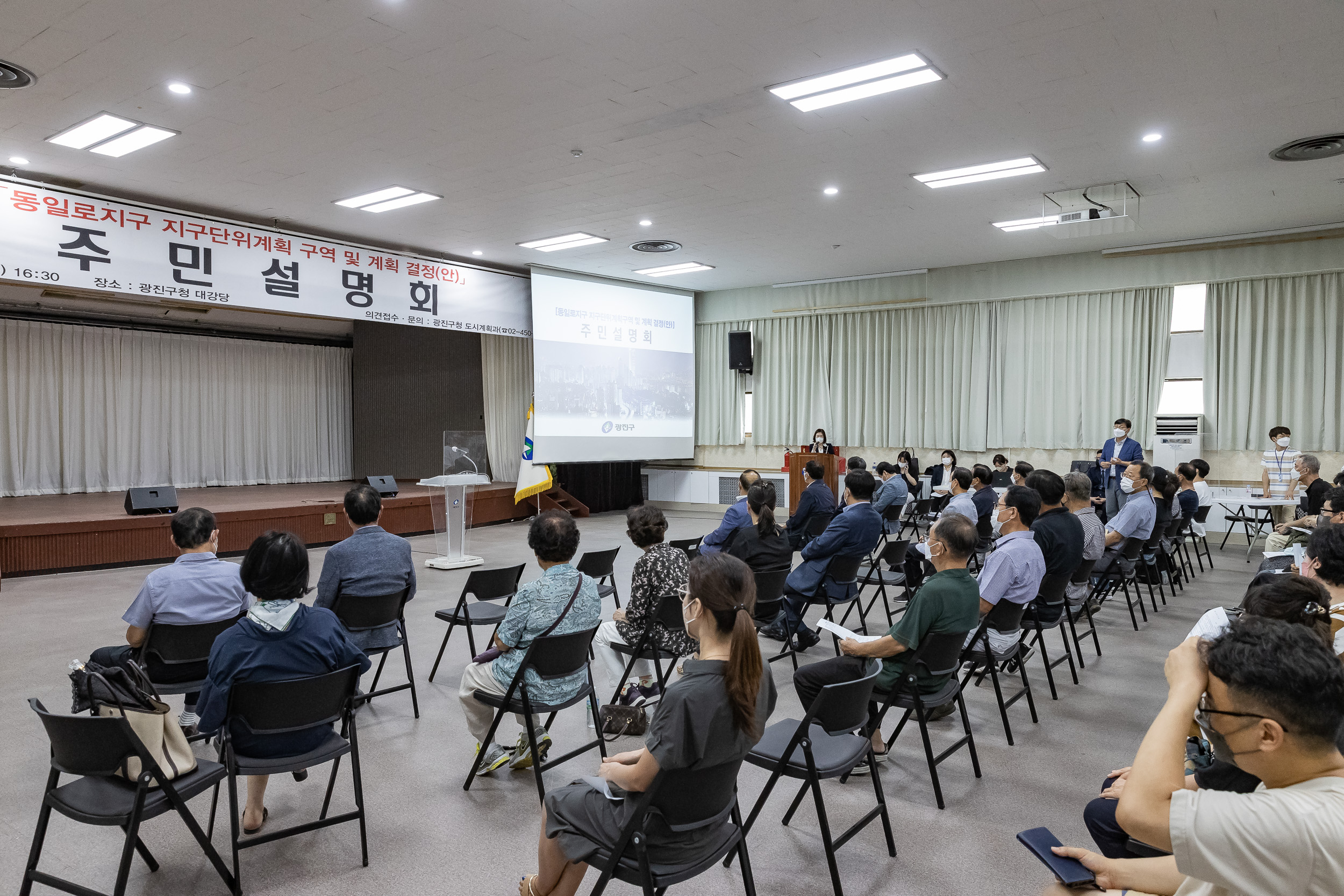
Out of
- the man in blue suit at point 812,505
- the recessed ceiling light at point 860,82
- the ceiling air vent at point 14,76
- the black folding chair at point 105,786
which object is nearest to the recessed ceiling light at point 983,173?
the recessed ceiling light at point 860,82

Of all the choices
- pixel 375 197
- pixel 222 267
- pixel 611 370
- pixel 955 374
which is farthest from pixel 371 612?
pixel 955 374

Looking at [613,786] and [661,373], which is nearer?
[613,786]

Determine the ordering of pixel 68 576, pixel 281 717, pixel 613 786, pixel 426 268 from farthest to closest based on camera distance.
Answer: pixel 426 268, pixel 68 576, pixel 281 717, pixel 613 786

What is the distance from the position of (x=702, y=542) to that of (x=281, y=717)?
3193mm

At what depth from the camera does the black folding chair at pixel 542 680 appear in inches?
114

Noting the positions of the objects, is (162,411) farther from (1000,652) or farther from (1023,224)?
(1000,652)

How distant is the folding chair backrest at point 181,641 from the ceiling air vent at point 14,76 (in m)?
3.71

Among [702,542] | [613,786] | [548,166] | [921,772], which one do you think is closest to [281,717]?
[613,786]

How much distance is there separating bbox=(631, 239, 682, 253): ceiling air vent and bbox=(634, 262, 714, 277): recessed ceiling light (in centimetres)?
86

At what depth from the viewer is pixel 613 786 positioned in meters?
2.04

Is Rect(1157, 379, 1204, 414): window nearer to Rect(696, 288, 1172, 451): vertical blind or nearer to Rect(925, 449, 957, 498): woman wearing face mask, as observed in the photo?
Rect(696, 288, 1172, 451): vertical blind

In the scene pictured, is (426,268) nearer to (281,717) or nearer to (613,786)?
(281,717)

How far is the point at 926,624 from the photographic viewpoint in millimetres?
2965

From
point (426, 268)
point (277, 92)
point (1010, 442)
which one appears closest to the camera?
point (277, 92)
